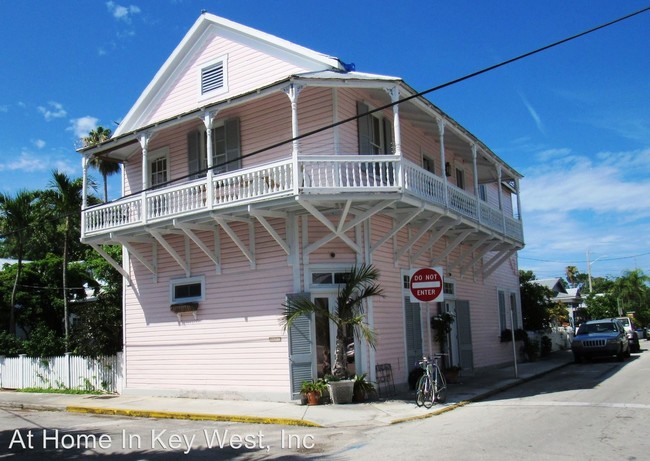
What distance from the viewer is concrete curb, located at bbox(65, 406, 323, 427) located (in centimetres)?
1203

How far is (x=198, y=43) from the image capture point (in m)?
18.5

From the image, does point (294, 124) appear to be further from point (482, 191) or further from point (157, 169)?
point (482, 191)

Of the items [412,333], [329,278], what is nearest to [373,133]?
[329,278]

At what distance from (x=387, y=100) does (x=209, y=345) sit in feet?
26.6

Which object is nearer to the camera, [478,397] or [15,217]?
[478,397]

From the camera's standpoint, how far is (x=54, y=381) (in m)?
20.6

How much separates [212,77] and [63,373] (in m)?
10.8

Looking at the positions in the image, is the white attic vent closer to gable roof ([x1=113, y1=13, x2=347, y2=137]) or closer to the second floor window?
gable roof ([x1=113, y1=13, x2=347, y2=137])

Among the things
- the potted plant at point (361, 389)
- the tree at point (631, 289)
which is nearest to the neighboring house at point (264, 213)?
the potted plant at point (361, 389)

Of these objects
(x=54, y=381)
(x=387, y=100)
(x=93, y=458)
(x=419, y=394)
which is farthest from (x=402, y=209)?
(x=54, y=381)

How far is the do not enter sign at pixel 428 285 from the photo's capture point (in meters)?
13.5

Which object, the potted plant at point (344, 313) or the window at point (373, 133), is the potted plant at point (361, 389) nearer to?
the potted plant at point (344, 313)

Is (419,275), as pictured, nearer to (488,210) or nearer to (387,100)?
(387,100)

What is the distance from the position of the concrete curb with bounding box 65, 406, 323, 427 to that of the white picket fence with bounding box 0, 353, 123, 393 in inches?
115
